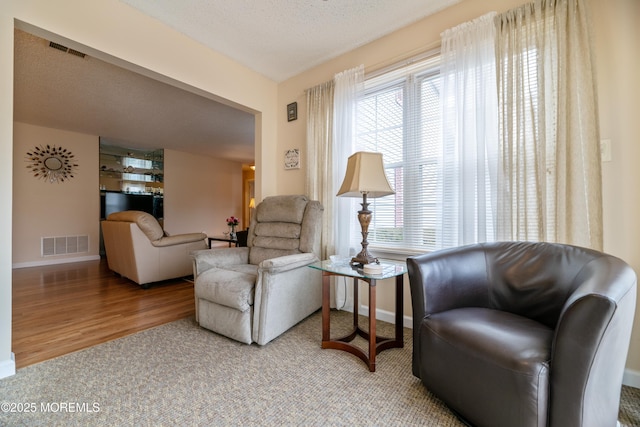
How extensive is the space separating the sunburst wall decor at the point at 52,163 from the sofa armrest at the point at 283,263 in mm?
5685

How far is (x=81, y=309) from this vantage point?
2.61 metres

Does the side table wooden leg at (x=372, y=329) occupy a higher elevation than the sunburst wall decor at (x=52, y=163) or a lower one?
lower

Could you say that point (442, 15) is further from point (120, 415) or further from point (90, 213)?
point (90, 213)

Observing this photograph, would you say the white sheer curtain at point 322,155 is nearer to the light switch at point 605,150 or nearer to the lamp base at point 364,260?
the lamp base at point 364,260

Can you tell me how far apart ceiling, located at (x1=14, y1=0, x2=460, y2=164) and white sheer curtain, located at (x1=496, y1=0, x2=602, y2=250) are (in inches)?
28.1

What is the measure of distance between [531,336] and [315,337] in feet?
4.55

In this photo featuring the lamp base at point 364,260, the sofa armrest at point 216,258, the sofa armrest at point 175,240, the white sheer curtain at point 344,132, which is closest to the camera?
the lamp base at point 364,260

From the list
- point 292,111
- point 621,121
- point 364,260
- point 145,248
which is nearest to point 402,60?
point 292,111

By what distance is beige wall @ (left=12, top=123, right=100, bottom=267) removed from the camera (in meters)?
4.65

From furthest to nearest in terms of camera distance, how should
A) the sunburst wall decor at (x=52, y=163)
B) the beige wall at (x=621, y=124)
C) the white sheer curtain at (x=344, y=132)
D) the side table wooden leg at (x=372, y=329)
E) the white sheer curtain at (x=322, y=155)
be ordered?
the sunburst wall decor at (x=52, y=163) → the white sheer curtain at (x=322, y=155) → the white sheer curtain at (x=344, y=132) → the side table wooden leg at (x=372, y=329) → the beige wall at (x=621, y=124)

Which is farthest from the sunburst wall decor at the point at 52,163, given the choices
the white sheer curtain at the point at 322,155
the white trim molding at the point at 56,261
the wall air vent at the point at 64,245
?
the white sheer curtain at the point at 322,155

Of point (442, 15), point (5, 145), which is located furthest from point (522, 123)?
point (5, 145)

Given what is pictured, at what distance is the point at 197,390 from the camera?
55.8 inches

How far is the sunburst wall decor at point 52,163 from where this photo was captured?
15.7 ft
